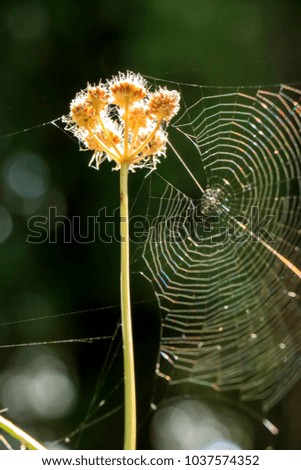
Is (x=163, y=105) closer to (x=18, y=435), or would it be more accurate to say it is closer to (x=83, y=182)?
(x=18, y=435)

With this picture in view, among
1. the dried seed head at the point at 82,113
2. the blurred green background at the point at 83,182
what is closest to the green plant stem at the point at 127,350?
the dried seed head at the point at 82,113

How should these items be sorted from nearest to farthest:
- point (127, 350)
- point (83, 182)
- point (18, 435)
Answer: point (18, 435) < point (127, 350) < point (83, 182)

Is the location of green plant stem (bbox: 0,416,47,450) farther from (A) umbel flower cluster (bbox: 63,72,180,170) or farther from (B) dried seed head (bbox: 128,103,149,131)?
(B) dried seed head (bbox: 128,103,149,131)

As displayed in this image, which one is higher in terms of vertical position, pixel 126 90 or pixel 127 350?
pixel 126 90

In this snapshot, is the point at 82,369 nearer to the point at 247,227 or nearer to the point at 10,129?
the point at 10,129

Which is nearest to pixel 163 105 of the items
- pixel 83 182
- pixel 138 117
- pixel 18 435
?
pixel 138 117
